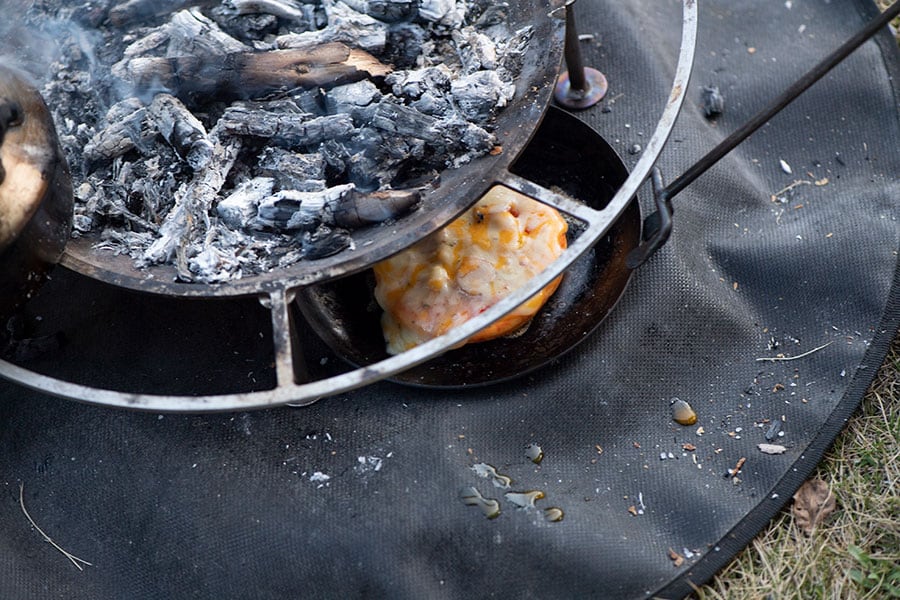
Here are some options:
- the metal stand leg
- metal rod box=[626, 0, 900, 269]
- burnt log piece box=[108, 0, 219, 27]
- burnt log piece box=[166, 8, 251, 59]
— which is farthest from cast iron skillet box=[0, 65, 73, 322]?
the metal stand leg

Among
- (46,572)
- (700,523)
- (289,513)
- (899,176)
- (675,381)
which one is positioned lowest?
(46,572)

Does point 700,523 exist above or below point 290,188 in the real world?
below

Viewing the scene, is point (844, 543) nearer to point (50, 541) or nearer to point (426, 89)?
point (426, 89)

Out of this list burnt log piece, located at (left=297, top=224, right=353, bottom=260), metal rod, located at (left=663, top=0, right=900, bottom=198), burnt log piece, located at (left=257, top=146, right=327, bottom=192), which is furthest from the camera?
burnt log piece, located at (left=257, top=146, right=327, bottom=192)

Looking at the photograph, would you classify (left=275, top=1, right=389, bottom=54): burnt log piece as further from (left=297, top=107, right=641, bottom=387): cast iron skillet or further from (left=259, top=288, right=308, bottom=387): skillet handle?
(left=259, top=288, right=308, bottom=387): skillet handle

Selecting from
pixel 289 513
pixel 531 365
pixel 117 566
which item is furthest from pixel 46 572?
pixel 531 365

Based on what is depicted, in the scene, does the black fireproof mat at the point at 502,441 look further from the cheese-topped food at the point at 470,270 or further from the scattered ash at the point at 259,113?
the scattered ash at the point at 259,113

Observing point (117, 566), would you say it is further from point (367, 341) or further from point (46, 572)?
point (367, 341)
